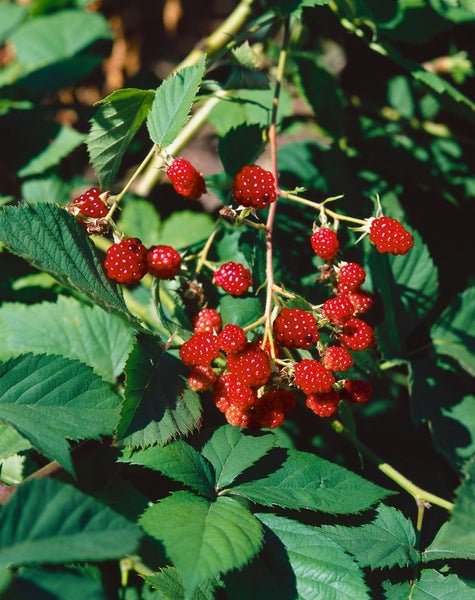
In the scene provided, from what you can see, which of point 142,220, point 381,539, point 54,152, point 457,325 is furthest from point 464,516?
point 54,152

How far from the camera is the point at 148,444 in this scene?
3.79ft

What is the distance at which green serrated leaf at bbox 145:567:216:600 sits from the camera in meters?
1.13

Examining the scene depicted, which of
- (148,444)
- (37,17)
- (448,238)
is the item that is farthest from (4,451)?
(37,17)

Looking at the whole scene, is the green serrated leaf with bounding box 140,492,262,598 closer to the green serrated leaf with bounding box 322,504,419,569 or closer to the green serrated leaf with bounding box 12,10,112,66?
the green serrated leaf with bounding box 322,504,419,569

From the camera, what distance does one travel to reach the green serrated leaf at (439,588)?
1217 millimetres

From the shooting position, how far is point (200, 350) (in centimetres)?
117

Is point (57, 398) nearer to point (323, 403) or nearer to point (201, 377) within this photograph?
point (201, 377)

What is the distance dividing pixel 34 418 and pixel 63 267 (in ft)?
0.96

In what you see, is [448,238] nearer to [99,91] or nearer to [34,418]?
[34,418]

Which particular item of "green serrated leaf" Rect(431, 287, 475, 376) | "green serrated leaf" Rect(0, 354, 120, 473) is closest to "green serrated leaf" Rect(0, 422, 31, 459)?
"green serrated leaf" Rect(0, 354, 120, 473)

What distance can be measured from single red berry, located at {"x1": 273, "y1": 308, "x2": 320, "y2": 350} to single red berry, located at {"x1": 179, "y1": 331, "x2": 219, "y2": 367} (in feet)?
0.42

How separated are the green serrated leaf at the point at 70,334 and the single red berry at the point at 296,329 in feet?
1.73

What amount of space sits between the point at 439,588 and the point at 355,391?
0.43 m

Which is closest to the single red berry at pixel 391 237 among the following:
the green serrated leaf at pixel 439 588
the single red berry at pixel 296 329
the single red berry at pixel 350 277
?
the single red berry at pixel 350 277
